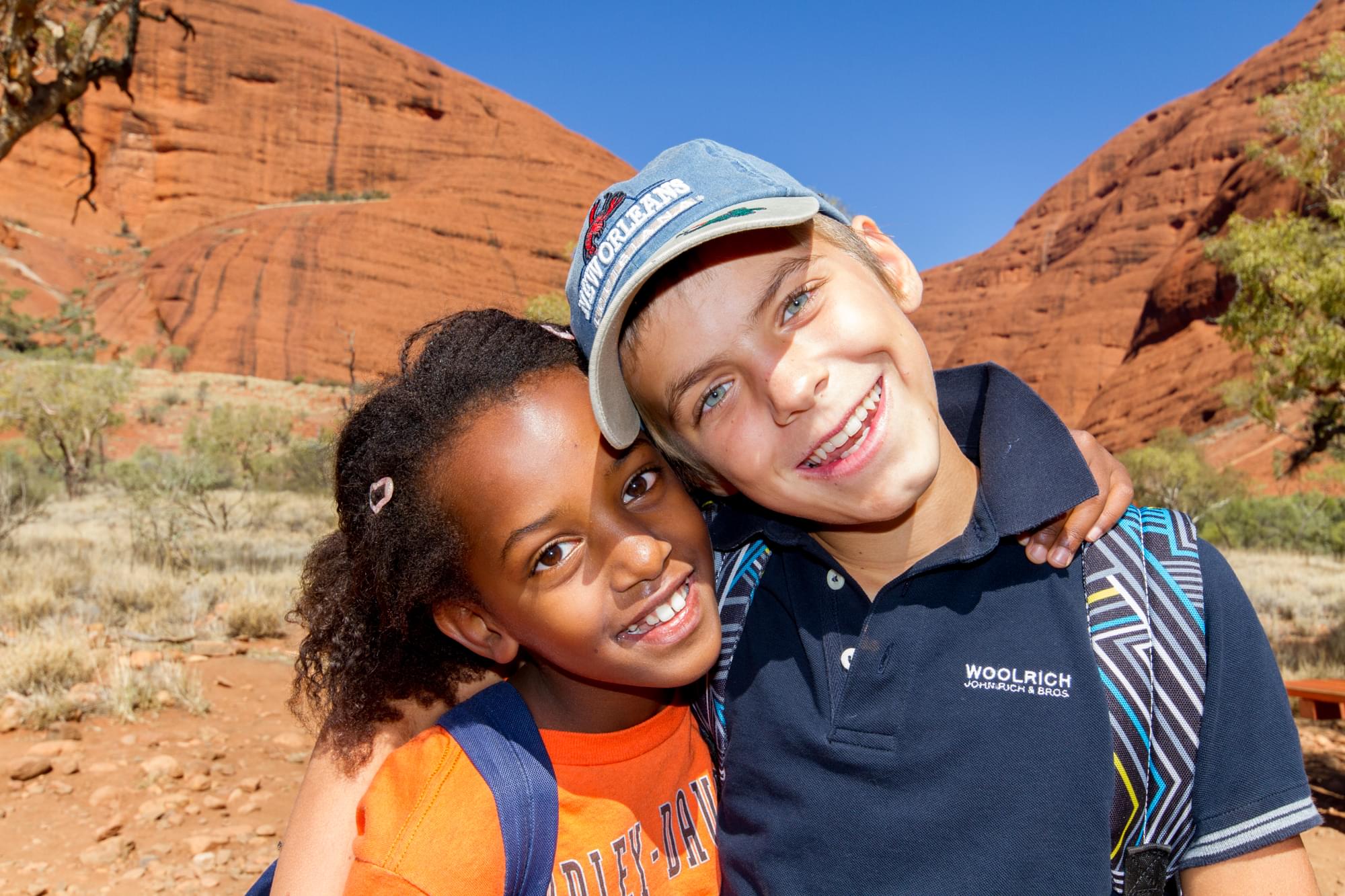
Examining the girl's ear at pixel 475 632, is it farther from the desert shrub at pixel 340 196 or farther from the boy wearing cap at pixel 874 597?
the desert shrub at pixel 340 196

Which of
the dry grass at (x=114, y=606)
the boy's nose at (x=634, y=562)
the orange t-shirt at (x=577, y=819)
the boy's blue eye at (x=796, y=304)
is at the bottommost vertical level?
the dry grass at (x=114, y=606)

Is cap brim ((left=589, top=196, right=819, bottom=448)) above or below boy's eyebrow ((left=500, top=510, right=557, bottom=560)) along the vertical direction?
above

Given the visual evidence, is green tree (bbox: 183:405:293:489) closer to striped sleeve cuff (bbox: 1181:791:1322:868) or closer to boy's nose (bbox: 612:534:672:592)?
boy's nose (bbox: 612:534:672:592)

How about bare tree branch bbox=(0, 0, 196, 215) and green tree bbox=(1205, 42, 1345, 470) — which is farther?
green tree bbox=(1205, 42, 1345, 470)

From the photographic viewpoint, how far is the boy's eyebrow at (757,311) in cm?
144

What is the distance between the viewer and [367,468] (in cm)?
165

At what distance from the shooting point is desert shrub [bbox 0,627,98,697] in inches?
175

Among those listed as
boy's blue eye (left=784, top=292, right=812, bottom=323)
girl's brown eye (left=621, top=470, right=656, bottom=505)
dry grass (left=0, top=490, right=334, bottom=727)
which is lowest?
dry grass (left=0, top=490, right=334, bottom=727)

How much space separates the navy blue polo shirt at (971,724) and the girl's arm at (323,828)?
63 centimetres

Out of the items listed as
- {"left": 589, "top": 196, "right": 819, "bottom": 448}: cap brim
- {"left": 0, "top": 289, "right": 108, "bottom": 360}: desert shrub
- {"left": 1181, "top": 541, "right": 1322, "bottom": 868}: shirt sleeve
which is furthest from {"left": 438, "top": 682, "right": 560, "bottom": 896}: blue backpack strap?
{"left": 0, "top": 289, "right": 108, "bottom": 360}: desert shrub

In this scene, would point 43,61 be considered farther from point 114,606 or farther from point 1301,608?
point 1301,608

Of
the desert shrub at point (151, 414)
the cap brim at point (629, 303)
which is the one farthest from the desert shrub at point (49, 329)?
the cap brim at point (629, 303)

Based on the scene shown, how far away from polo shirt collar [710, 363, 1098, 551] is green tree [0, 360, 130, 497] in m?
17.6

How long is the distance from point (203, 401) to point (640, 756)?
113ft
